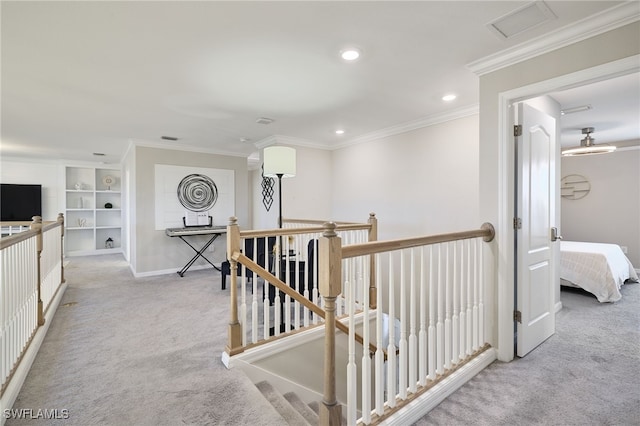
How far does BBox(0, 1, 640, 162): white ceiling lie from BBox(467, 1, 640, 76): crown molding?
0.05 ft

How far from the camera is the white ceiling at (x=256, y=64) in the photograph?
179cm

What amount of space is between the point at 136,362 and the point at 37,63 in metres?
2.46

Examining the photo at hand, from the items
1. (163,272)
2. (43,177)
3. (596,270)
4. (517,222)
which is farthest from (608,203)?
(43,177)

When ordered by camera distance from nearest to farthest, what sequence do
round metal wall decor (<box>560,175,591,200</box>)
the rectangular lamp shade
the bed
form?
the rectangular lamp shade → the bed → round metal wall decor (<box>560,175,591,200</box>)

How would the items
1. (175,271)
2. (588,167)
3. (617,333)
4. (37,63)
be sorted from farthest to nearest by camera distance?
1. (588,167)
2. (175,271)
3. (617,333)
4. (37,63)

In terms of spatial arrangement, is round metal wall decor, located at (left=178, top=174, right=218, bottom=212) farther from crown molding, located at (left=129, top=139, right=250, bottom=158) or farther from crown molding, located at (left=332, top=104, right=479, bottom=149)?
crown molding, located at (left=332, top=104, right=479, bottom=149)

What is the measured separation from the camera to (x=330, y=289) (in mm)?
1355

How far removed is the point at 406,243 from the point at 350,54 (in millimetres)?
1512

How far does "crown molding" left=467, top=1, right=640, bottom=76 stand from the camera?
5.75ft

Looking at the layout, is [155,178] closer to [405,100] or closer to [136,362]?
[136,362]

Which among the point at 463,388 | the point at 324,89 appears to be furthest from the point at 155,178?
Answer: the point at 463,388

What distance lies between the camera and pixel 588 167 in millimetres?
5879

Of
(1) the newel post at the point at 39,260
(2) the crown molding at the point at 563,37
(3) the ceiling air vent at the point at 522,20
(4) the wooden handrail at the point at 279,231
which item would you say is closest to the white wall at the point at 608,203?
(2) the crown molding at the point at 563,37

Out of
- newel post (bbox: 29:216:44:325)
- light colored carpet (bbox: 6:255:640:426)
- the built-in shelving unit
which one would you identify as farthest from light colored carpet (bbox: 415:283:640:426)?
the built-in shelving unit
